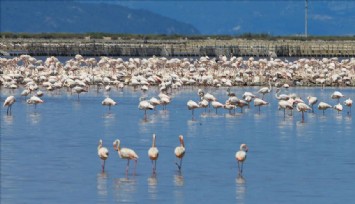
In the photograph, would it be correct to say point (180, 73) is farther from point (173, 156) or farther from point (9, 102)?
point (173, 156)

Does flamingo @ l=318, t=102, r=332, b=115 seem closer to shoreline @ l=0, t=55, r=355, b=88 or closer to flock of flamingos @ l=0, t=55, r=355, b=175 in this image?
flock of flamingos @ l=0, t=55, r=355, b=175

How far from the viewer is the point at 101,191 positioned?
61.2ft

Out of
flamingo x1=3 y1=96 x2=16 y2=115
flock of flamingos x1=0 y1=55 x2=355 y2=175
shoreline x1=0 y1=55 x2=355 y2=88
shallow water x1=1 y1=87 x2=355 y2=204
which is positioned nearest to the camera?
shallow water x1=1 y1=87 x2=355 y2=204

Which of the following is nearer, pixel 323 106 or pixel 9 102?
pixel 9 102

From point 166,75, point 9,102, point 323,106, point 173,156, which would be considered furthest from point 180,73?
point 173,156

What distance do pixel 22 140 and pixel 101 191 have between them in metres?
7.04

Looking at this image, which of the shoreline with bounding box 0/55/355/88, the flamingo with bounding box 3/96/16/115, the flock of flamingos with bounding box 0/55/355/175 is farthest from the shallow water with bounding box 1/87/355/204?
the shoreline with bounding box 0/55/355/88

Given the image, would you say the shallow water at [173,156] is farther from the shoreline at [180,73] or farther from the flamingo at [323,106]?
the shoreline at [180,73]

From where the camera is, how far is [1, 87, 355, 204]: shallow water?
18562 millimetres

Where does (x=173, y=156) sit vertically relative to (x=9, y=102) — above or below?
below

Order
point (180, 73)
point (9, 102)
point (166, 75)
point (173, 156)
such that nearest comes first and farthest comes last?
point (173, 156), point (9, 102), point (166, 75), point (180, 73)

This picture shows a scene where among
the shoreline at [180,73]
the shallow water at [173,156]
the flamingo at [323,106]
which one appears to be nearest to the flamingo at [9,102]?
the shallow water at [173,156]

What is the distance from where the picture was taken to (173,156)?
23.0 metres

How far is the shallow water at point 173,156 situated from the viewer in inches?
731
